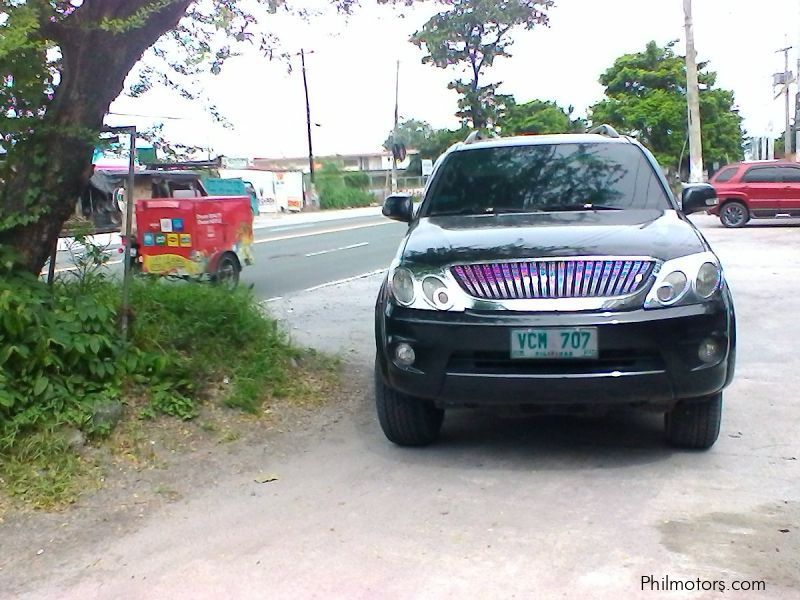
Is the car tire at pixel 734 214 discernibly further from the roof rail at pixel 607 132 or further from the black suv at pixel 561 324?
the black suv at pixel 561 324

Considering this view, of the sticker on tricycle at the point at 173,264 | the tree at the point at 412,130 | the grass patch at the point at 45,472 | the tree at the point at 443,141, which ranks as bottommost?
the grass patch at the point at 45,472

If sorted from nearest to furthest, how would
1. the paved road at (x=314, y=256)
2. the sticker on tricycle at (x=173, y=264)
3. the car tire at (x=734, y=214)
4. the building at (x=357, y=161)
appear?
the sticker on tricycle at (x=173, y=264) < the paved road at (x=314, y=256) < the car tire at (x=734, y=214) < the building at (x=357, y=161)

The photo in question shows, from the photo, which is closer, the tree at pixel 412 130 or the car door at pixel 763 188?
the car door at pixel 763 188

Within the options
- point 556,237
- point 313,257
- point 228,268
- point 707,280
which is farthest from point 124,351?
point 313,257

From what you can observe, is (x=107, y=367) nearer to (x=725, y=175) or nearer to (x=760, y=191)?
(x=760, y=191)

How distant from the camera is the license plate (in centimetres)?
429

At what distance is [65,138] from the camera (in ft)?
17.6

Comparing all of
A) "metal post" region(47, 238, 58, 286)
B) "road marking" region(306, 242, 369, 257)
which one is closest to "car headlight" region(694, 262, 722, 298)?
"metal post" region(47, 238, 58, 286)

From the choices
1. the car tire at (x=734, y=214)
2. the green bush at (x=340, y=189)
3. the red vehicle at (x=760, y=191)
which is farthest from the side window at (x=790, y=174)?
the green bush at (x=340, y=189)

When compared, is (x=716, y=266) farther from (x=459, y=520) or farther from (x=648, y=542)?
(x=459, y=520)

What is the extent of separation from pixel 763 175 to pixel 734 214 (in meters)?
1.17

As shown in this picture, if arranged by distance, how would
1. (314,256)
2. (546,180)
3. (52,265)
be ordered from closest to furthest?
1. (52,265)
2. (546,180)
3. (314,256)

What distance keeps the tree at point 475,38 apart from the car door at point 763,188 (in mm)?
6968

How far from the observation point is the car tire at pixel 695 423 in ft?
15.4
